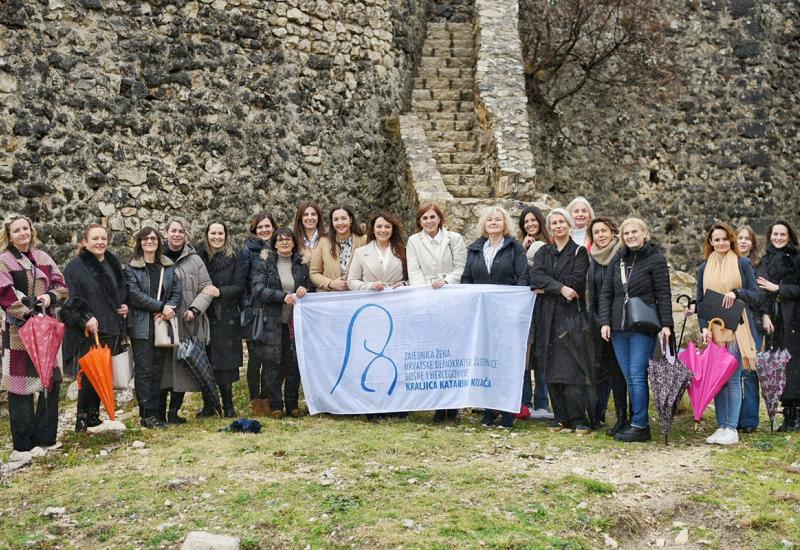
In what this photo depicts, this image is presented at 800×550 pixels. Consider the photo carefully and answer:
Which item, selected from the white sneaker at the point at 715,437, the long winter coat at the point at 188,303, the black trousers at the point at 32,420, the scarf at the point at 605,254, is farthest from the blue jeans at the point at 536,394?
the black trousers at the point at 32,420

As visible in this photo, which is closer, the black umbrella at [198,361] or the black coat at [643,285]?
the black coat at [643,285]

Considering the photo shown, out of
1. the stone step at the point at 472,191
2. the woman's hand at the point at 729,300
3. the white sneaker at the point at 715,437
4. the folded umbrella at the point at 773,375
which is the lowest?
the white sneaker at the point at 715,437

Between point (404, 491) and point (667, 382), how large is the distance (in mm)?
2276

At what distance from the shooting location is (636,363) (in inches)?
276

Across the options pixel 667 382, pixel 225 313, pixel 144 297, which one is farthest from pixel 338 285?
pixel 667 382

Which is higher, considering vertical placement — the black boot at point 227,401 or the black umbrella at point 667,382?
the black umbrella at point 667,382

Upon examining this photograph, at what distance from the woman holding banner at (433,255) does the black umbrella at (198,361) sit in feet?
5.87

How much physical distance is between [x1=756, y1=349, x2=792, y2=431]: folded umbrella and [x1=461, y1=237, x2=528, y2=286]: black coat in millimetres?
1950

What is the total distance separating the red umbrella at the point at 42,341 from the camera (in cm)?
656

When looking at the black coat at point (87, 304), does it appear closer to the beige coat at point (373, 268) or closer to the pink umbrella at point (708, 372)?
the beige coat at point (373, 268)

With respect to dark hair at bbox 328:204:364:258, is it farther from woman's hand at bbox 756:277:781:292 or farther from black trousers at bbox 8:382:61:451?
woman's hand at bbox 756:277:781:292

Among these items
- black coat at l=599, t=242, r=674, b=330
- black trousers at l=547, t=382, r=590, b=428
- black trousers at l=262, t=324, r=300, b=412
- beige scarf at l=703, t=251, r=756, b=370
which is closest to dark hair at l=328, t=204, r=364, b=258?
black trousers at l=262, t=324, r=300, b=412

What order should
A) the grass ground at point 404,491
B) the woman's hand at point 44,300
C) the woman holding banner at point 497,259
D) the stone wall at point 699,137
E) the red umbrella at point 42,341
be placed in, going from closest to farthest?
1. the grass ground at point 404,491
2. the red umbrella at point 42,341
3. the woman's hand at point 44,300
4. the woman holding banner at point 497,259
5. the stone wall at point 699,137

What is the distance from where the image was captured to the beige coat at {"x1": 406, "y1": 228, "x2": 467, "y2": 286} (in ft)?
25.4
